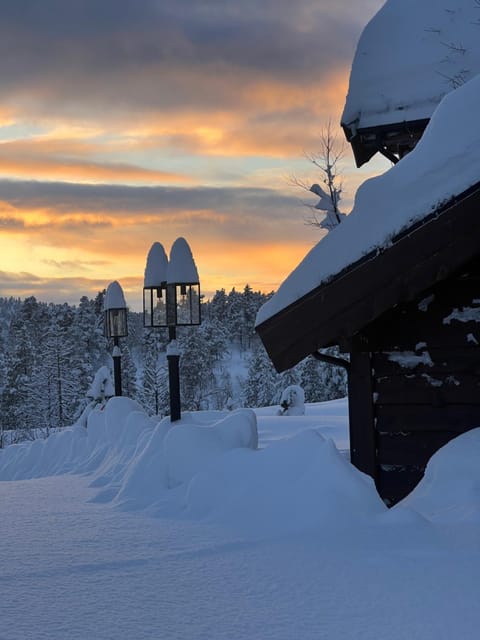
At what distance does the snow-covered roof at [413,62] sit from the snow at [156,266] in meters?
5.12

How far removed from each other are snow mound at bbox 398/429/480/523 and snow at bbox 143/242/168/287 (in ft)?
29.8

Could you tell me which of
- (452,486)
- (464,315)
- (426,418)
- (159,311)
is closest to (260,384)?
(159,311)

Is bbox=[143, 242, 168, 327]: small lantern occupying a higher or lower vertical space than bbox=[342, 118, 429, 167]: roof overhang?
lower

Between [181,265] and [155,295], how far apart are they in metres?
0.81

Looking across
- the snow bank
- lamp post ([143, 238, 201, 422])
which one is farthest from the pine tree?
the snow bank

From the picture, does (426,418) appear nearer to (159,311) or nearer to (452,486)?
(452,486)

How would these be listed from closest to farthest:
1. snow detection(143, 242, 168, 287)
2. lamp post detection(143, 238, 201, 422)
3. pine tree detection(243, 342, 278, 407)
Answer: lamp post detection(143, 238, 201, 422)
snow detection(143, 242, 168, 287)
pine tree detection(243, 342, 278, 407)

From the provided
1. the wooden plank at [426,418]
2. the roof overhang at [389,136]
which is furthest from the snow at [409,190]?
the roof overhang at [389,136]

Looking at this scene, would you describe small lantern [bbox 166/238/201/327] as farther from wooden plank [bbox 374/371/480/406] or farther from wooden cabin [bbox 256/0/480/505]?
wooden plank [bbox 374/371/480/406]

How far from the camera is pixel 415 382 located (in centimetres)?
488

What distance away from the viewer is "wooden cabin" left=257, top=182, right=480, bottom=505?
Answer: 4.21 m

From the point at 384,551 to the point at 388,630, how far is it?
0.86m

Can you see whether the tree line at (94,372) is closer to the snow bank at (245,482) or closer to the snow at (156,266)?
the snow at (156,266)

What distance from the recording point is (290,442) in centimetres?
454
